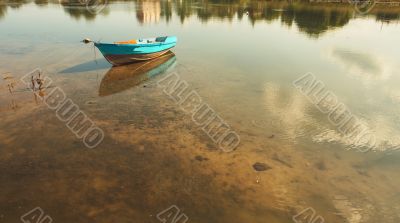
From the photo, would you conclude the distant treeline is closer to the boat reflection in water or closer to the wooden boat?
the boat reflection in water

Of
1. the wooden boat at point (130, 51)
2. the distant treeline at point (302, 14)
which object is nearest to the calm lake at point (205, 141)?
the wooden boat at point (130, 51)

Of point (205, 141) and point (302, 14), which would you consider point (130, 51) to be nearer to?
point (205, 141)

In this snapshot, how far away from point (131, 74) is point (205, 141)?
985cm

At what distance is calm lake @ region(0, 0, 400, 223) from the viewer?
8992 mm

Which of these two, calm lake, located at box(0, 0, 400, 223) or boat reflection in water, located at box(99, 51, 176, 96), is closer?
calm lake, located at box(0, 0, 400, 223)

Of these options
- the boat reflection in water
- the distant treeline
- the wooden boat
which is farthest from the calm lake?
the distant treeline

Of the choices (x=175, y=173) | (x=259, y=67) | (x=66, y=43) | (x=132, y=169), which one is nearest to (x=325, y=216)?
(x=175, y=173)

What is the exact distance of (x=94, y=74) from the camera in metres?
19.7

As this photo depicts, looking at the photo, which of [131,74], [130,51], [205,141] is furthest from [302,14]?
[205,141]

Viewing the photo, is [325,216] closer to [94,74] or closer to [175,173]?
[175,173]

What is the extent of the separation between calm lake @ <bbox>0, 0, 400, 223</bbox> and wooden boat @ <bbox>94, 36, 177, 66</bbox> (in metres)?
0.64

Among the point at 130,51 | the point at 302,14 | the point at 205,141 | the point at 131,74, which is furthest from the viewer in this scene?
the point at 302,14

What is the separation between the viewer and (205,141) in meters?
12.4

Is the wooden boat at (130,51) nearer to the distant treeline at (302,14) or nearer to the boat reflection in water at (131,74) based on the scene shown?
the boat reflection in water at (131,74)
